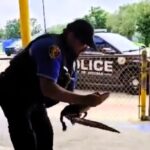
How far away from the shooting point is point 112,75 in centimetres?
914

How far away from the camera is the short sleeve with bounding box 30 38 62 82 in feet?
9.86

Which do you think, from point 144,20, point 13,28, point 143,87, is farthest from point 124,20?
point 143,87

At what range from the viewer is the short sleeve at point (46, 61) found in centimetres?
300

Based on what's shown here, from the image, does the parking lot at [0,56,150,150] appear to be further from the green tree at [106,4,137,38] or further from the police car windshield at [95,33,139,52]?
the green tree at [106,4,137,38]

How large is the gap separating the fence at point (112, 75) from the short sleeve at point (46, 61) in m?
5.32

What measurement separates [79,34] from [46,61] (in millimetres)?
289

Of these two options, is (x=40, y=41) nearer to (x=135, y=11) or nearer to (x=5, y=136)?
(x=5, y=136)

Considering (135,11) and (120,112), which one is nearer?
(120,112)

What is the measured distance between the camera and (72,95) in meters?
3.08

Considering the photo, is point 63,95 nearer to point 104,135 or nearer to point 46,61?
point 46,61

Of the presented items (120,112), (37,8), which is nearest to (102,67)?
(120,112)

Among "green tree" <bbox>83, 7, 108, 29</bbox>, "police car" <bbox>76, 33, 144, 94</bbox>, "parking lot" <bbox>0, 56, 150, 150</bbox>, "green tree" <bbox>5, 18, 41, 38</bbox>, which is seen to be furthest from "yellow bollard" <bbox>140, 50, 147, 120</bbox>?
"green tree" <bbox>83, 7, 108, 29</bbox>

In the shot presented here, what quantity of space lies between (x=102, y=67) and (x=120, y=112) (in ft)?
5.39

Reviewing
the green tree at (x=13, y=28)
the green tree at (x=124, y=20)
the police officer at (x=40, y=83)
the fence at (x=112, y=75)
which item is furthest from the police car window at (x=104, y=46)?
the police officer at (x=40, y=83)
